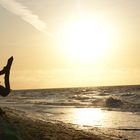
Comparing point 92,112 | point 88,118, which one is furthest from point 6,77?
point 92,112

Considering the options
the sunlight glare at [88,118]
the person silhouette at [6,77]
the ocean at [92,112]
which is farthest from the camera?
the sunlight glare at [88,118]

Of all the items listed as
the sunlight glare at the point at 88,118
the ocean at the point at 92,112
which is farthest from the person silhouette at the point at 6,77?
the sunlight glare at the point at 88,118

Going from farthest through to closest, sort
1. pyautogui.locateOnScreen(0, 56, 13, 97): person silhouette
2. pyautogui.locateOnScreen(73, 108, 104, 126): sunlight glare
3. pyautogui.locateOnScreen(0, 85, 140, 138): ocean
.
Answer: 1. pyautogui.locateOnScreen(73, 108, 104, 126): sunlight glare
2. pyautogui.locateOnScreen(0, 85, 140, 138): ocean
3. pyautogui.locateOnScreen(0, 56, 13, 97): person silhouette

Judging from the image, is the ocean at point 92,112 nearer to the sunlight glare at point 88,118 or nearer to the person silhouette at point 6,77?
the sunlight glare at point 88,118

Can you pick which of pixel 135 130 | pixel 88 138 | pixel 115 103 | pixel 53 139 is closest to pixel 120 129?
pixel 135 130

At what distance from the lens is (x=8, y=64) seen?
11914 mm

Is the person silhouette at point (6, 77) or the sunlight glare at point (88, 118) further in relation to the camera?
the sunlight glare at point (88, 118)

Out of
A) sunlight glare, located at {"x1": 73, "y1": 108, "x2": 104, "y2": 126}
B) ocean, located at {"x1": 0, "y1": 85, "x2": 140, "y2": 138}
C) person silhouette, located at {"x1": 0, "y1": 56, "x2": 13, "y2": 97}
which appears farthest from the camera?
sunlight glare, located at {"x1": 73, "y1": 108, "x2": 104, "y2": 126}

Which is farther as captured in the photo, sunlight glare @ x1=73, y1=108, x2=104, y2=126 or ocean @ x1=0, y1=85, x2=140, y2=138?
sunlight glare @ x1=73, y1=108, x2=104, y2=126

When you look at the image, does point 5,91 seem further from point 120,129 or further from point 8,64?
point 120,129

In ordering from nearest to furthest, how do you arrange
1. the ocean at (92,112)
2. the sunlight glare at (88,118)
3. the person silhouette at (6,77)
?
the person silhouette at (6,77), the ocean at (92,112), the sunlight glare at (88,118)

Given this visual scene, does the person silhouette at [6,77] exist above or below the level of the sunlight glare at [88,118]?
above

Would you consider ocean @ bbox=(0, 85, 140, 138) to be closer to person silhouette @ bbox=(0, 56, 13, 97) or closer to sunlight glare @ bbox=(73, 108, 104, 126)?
sunlight glare @ bbox=(73, 108, 104, 126)

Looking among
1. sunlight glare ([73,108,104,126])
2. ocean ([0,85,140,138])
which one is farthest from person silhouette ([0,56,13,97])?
sunlight glare ([73,108,104,126])
